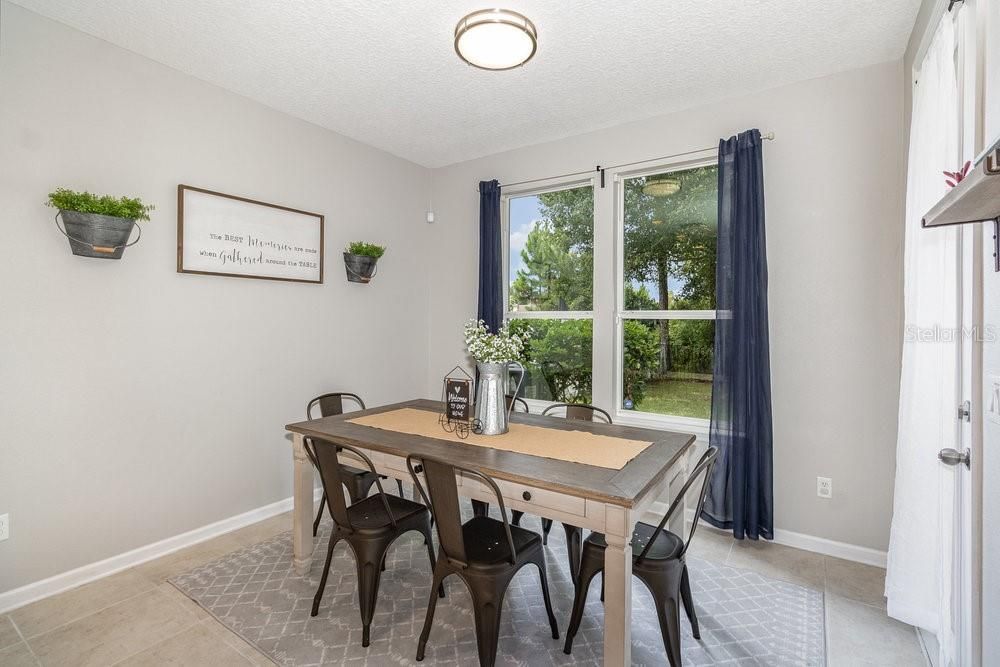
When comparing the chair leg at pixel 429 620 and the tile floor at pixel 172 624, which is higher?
the chair leg at pixel 429 620

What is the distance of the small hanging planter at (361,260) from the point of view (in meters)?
3.71

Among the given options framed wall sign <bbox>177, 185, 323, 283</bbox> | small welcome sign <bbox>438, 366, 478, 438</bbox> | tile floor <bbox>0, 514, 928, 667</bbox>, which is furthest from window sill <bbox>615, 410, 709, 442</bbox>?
framed wall sign <bbox>177, 185, 323, 283</bbox>

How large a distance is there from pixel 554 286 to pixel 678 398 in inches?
51.7

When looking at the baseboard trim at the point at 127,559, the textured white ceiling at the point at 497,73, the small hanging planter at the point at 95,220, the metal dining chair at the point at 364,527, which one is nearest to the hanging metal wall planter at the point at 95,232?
the small hanging planter at the point at 95,220

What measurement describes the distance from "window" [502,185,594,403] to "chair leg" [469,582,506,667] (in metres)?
2.21

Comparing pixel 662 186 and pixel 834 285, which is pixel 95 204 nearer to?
pixel 662 186

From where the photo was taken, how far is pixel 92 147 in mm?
2480

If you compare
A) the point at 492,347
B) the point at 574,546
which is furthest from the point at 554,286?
the point at 574,546

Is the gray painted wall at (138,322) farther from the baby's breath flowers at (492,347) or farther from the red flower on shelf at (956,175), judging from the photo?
the red flower on shelf at (956,175)

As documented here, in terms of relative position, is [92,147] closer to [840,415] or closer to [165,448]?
[165,448]

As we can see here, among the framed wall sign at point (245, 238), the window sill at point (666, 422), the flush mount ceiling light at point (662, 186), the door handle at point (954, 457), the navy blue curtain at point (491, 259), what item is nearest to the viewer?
the door handle at point (954, 457)

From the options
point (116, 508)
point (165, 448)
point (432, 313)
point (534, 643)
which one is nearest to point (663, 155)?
point (432, 313)

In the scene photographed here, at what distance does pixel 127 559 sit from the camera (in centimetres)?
262

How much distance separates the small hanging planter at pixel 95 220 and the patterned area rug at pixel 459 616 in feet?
5.68
